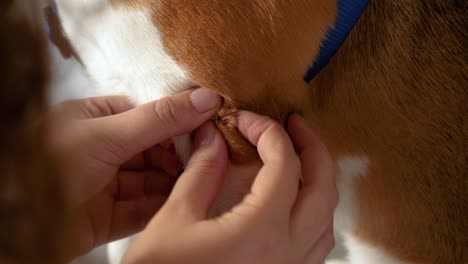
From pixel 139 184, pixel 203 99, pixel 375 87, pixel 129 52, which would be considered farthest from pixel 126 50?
pixel 375 87

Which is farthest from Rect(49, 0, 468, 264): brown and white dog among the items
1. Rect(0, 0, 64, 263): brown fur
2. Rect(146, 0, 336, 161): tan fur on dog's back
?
Rect(0, 0, 64, 263): brown fur

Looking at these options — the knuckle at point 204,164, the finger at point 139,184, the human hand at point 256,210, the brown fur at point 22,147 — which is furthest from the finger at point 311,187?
the brown fur at point 22,147

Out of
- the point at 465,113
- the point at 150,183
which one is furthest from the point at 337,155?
the point at 150,183

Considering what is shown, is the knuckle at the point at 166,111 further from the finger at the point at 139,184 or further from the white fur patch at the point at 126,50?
the finger at the point at 139,184

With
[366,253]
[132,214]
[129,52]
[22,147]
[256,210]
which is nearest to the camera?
[22,147]

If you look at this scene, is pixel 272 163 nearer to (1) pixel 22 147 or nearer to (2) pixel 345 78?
(2) pixel 345 78

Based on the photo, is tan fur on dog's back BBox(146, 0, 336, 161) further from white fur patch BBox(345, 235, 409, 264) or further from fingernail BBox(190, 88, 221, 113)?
white fur patch BBox(345, 235, 409, 264)
